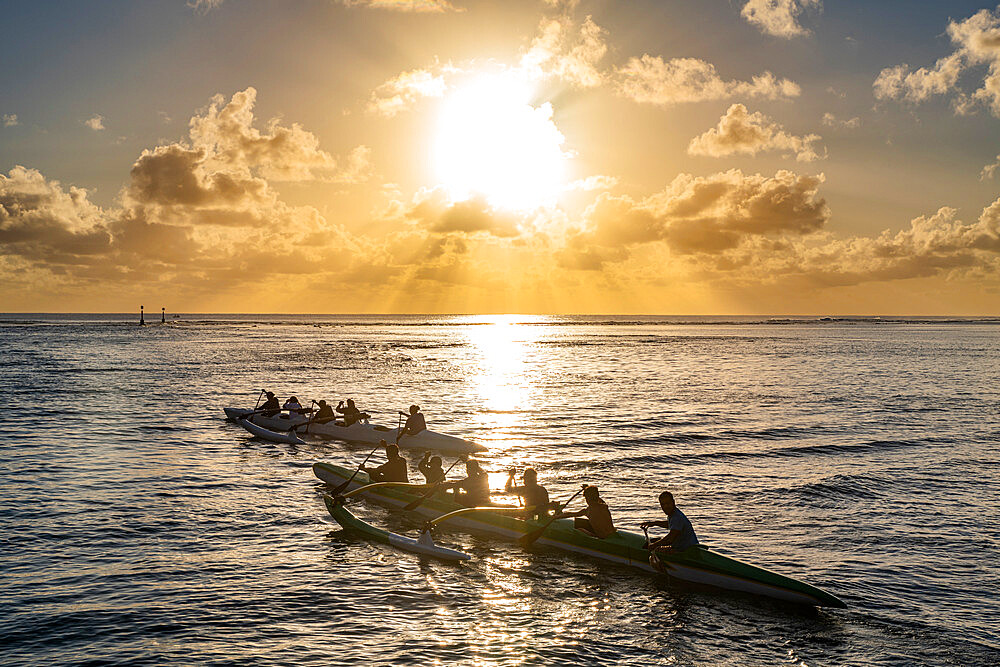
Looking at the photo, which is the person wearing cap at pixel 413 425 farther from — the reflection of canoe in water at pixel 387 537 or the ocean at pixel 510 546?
the reflection of canoe in water at pixel 387 537

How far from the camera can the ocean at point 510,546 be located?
13.1m

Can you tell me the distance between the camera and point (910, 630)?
539 inches

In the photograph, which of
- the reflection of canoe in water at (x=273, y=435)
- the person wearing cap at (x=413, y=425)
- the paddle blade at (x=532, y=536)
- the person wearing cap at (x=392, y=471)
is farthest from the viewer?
the reflection of canoe in water at (x=273, y=435)

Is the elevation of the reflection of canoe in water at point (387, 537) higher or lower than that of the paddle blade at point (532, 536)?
lower

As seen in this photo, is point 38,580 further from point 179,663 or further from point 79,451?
point 79,451

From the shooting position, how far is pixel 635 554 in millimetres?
16641

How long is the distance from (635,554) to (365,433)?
20.0 m

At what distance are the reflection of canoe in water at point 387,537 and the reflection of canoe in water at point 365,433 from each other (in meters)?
10.7

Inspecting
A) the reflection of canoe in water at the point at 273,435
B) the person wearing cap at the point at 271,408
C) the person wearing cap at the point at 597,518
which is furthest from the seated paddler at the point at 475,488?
the person wearing cap at the point at 271,408

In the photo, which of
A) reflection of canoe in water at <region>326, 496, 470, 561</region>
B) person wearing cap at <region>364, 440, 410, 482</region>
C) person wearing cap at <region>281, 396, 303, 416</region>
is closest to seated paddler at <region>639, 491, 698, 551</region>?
reflection of canoe in water at <region>326, 496, 470, 561</region>

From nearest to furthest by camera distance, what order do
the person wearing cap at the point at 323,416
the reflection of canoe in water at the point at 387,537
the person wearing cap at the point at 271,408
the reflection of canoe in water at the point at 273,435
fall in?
the reflection of canoe in water at the point at 387,537 < the reflection of canoe in water at the point at 273,435 < the person wearing cap at the point at 323,416 < the person wearing cap at the point at 271,408

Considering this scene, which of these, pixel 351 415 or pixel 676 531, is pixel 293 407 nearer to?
pixel 351 415

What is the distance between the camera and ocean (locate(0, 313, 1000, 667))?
13.1 meters

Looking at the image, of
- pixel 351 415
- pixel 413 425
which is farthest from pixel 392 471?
pixel 351 415
